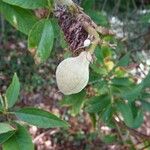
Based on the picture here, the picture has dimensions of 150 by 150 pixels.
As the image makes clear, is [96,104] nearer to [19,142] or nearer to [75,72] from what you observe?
[19,142]

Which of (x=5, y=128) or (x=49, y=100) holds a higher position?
(x=5, y=128)

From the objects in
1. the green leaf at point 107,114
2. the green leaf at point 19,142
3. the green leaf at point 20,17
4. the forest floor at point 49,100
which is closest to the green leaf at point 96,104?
the green leaf at point 107,114

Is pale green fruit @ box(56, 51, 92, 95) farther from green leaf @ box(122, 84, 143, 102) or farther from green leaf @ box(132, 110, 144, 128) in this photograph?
green leaf @ box(132, 110, 144, 128)

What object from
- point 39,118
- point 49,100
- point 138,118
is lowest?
point 49,100

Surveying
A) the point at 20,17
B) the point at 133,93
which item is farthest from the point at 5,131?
the point at 133,93

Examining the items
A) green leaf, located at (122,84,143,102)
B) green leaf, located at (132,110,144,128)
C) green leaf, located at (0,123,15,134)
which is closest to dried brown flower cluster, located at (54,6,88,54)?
green leaf, located at (0,123,15,134)

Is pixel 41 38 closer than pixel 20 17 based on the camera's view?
Yes

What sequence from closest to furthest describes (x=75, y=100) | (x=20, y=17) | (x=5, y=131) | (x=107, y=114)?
1. (x=5, y=131)
2. (x=20, y=17)
3. (x=107, y=114)
4. (x=75, y=100)
